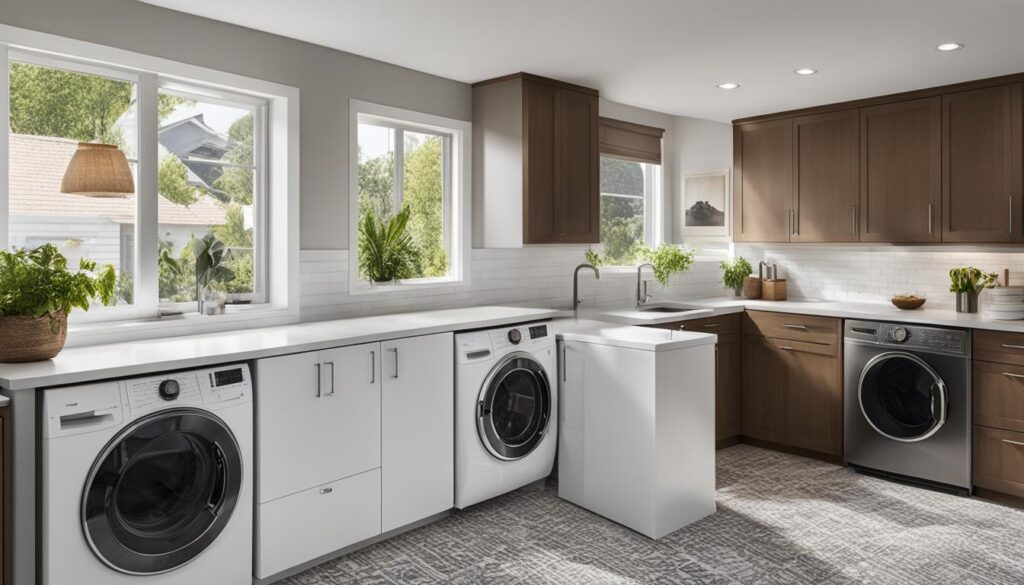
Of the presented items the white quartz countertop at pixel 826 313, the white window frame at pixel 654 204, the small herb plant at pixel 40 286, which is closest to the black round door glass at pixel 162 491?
the small herb plant at pixel 40 286

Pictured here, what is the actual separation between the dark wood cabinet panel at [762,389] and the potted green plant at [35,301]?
4.07m

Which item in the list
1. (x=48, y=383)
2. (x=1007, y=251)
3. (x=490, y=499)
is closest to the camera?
(x=48, y=383)

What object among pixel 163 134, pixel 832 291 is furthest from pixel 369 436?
pixel 832 291

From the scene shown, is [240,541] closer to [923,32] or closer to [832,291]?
[923,32]

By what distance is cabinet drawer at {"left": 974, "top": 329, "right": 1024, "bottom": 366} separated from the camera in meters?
3.81

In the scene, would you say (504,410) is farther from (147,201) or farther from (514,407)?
(147,201)

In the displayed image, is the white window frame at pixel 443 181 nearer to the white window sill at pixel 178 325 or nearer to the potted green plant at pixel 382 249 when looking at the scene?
the potted green plant at pixel 382 249

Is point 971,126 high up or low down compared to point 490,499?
up

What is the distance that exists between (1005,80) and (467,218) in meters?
3.33

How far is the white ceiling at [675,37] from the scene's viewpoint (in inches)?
124

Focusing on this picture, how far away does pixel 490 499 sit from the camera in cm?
391

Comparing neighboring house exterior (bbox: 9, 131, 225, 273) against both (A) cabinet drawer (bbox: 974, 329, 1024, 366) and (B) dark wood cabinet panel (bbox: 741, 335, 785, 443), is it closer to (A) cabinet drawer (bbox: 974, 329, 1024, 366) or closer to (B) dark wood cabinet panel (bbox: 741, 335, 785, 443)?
(B) dark wood cabinet panel (bbox: 741, 335, 785, 443)

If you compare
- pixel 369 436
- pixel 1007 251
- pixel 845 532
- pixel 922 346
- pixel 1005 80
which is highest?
pixel 1005 80

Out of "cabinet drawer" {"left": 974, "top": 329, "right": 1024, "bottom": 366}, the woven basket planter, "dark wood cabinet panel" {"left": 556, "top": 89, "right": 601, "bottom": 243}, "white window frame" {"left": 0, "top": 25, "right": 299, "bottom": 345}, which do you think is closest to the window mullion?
"white window frame" {"left": 0, "top": 25, "right": 299, "bottom": 345}
